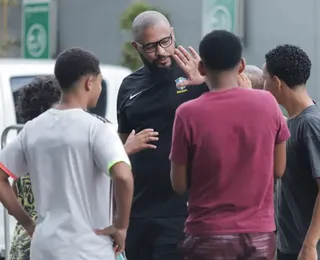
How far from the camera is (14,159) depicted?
4.11 m

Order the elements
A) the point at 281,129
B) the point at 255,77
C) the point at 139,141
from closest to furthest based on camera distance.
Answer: the point at 281,129 → the point at 139,141 → the point at 255,77

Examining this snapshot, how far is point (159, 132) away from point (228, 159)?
40.8 inches

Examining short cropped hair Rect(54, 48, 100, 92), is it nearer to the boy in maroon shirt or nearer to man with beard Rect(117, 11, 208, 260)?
the boy in maroon shirt

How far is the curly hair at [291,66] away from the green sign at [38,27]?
25.4 feet

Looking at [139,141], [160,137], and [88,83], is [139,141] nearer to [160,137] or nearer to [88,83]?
[160,137]

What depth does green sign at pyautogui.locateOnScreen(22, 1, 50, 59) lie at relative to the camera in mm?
11984

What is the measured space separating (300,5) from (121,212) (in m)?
10.4

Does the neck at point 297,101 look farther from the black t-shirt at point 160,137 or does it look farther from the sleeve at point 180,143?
the sleeve at point 180,143

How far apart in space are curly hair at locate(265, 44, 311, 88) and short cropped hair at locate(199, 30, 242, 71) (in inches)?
21.7

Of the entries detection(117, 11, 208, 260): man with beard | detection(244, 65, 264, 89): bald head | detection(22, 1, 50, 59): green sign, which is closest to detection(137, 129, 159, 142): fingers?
detection(117, 11, 208, 260): man with beard

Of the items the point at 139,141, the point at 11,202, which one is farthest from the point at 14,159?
the point at 139,141

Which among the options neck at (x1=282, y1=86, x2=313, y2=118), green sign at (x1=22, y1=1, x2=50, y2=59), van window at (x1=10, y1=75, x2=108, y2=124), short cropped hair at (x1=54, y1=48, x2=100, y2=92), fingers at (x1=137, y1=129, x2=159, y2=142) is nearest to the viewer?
short cropped hair at (x1=54, y1=48, x2=100, y2=92)

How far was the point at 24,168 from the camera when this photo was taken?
4137mm

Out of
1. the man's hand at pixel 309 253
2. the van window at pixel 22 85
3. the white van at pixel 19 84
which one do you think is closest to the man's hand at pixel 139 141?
the man's hand at pixel 309 253
